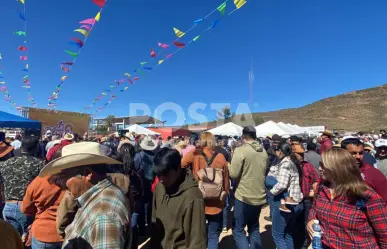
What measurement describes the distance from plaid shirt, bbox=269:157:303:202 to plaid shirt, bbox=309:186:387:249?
1380 millimetres

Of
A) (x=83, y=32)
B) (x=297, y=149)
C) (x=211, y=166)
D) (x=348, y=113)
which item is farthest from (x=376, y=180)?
(x=348, y=113)

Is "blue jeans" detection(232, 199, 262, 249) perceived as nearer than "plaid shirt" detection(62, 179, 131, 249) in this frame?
No

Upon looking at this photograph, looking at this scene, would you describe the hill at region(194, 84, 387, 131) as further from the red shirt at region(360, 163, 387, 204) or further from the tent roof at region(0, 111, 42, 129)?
the red shirt at region(360, 163, 387, 204)

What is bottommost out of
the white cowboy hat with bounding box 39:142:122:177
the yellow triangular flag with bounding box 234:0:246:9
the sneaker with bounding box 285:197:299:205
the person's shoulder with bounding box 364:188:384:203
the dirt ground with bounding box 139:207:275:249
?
the dirt ground with bounding box 139:207:275:249

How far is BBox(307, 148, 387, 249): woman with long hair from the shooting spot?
1.86m

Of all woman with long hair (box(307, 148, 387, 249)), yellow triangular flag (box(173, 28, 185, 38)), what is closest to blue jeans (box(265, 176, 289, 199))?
woman with long hair (box(307, 148, 387, 249))

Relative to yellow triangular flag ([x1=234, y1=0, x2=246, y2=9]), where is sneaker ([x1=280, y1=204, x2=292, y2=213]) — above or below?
below

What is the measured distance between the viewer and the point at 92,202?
1438 mm

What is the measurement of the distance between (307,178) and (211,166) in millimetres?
1408

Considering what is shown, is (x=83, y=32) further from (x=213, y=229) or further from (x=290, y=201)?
(x=290, y=201)

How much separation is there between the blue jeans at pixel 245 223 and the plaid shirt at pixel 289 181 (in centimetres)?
45

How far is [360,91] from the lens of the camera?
263 feet

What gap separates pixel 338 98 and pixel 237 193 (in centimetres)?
8849

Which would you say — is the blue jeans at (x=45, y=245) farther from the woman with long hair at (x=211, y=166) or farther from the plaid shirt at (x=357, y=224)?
the plaid shirt at (x=357, y=224)
